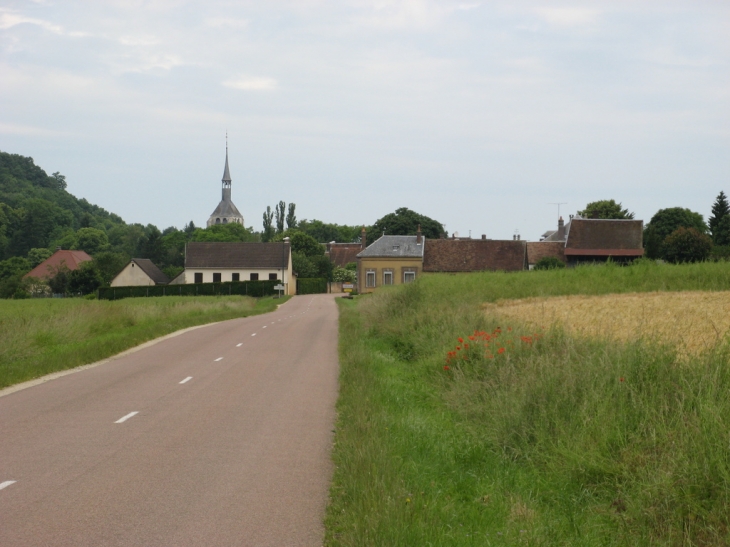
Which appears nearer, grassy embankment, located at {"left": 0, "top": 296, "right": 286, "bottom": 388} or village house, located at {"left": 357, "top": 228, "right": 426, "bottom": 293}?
grassy embankment, located at {"left": 0, "top": 296, "right": 286, "bottom": 388}

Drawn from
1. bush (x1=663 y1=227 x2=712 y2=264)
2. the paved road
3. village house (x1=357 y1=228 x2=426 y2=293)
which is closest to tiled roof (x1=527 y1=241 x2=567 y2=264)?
bush (x1=663 y1=227 x2=712 y2=264)

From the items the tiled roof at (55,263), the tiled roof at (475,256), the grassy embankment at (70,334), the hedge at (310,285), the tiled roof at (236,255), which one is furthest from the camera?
the hedge at (310,285)

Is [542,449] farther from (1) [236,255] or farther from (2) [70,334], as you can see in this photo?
(1) [236,255]

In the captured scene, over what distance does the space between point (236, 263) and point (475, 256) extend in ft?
116

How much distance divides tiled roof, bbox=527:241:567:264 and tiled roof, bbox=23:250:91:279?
185 feet

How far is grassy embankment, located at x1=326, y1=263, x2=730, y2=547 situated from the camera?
21.5 feet

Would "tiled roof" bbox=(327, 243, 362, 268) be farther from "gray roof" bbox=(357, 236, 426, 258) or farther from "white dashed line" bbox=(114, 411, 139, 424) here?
"white dashed line" bbox=(114, 411, 139, 424)

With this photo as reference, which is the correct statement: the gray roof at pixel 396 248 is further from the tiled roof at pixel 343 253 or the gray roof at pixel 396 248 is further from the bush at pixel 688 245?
the tiled roof at pixel 343 253

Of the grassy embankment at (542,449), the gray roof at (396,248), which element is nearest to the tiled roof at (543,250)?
the gray roof at (396,248)

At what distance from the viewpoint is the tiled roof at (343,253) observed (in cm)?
13612

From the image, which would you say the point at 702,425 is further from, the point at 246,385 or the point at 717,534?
the point at 246,385

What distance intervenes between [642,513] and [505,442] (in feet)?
10.8

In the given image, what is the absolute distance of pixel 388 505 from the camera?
675cm

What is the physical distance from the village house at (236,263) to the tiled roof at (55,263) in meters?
14.8
